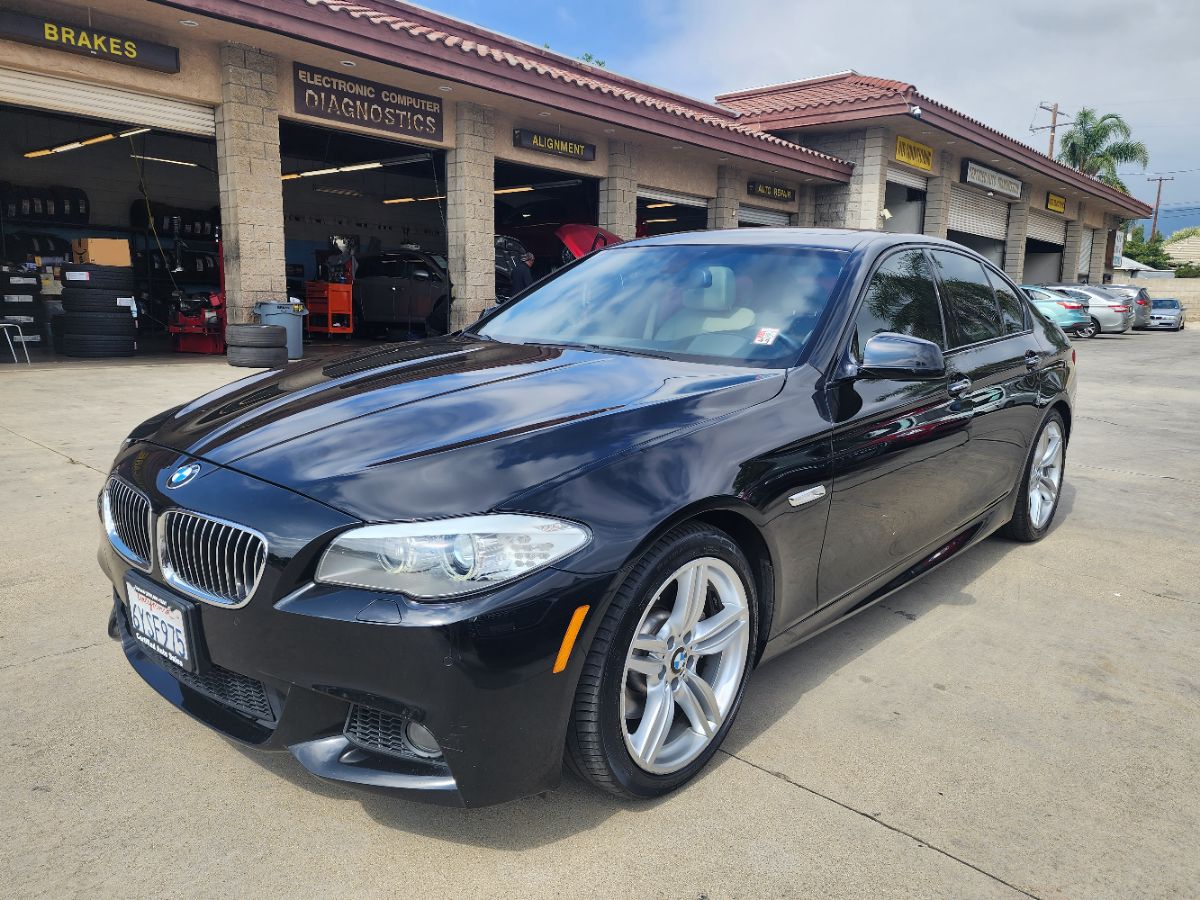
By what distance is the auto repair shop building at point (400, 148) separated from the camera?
992cm

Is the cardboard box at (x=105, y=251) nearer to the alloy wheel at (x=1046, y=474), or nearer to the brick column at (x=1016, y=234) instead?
the alloy wheel at (x=1046, y=474)

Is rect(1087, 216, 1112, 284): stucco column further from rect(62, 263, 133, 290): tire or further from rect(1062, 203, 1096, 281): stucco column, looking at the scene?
rect(62, 263, 133, 290): tire

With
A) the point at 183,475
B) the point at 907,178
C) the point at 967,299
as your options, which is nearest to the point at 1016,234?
the point at 907,178

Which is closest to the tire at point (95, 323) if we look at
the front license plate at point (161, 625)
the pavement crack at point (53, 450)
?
the pavement crack at point (53, 450)

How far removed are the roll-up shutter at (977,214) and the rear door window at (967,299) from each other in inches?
857

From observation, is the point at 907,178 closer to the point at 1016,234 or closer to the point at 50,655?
the point at 1016,234

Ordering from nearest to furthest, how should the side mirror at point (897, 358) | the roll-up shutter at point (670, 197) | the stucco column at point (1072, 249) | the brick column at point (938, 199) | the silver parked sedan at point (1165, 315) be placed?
the side mirror at point (897, 358)
the roll-up shutter at point (670, 197)
the brick column at point (938, 199)
the silver parked sedan at point (1165, 315)
the stucco column at point (1072, 249)

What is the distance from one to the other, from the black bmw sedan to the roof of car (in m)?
0.04

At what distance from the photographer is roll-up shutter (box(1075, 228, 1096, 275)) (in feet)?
115

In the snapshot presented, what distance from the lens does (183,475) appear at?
86.7 inches

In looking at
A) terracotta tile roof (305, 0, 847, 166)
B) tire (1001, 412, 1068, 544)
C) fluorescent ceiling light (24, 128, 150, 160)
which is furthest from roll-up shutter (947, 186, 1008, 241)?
tire (1001, 412, 1068, 544)

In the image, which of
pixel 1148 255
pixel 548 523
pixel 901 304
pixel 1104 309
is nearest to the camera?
pixel 548 523

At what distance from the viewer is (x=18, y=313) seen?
13250 millimetres

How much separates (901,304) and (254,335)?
8356 mm
